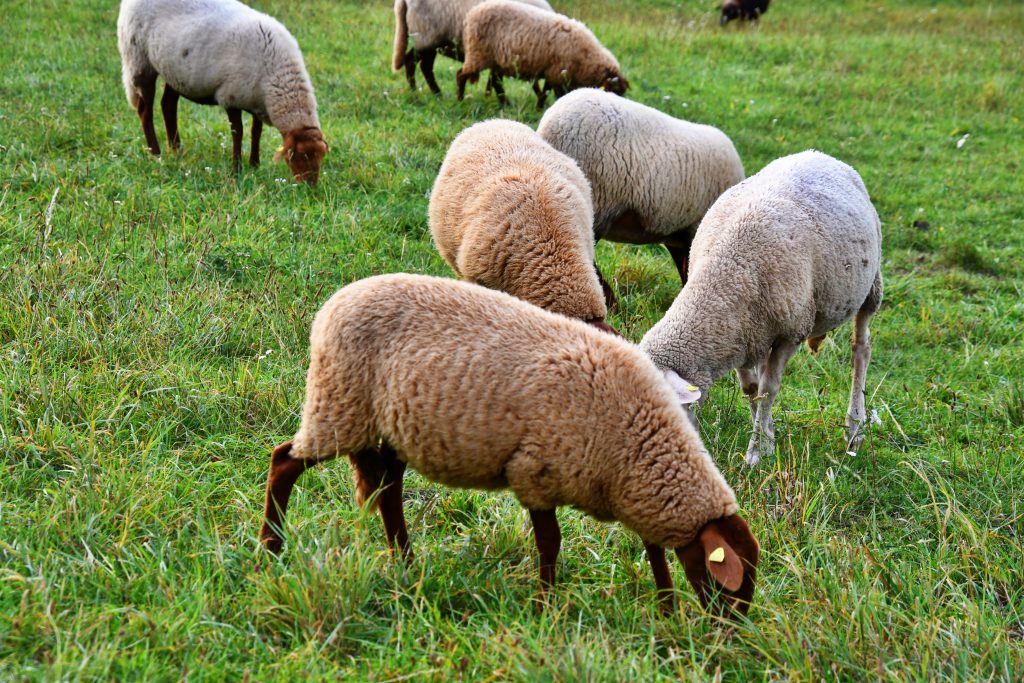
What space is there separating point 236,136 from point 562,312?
3.93 metres

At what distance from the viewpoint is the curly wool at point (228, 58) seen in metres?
7.13

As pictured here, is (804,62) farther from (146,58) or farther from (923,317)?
(146,58)

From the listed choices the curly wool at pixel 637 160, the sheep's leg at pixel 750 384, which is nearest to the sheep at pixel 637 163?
the curly wool at pixel 637 160

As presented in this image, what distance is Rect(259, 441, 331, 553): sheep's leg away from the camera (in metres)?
3.20

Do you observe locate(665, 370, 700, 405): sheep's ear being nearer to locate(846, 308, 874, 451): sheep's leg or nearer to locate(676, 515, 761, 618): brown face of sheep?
locate(676, 515, 761, 618): brown face of sheep

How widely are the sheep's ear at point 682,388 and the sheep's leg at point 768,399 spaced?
23.8 inches

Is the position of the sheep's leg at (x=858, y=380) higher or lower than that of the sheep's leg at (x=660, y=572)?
lower

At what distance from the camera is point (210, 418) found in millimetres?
4023

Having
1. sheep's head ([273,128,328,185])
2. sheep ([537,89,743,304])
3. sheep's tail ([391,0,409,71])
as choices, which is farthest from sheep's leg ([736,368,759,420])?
sheep's tail ([391,0,409,71])

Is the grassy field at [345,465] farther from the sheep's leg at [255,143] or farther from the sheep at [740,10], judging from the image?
the sheep at [740,10]

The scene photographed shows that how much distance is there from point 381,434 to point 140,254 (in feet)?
9.41

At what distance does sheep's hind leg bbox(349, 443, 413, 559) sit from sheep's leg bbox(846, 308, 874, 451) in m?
2.61

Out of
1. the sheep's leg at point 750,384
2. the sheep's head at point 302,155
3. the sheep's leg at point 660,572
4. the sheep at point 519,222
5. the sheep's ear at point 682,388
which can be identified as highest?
the sheep at point 519,222

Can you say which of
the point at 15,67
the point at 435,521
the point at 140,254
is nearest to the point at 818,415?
the point at 435,521
